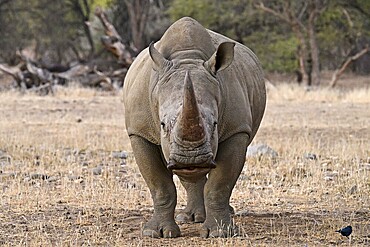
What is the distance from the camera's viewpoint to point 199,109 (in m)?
6.16

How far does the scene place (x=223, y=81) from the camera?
7.00 m

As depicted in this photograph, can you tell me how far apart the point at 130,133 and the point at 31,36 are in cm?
3464

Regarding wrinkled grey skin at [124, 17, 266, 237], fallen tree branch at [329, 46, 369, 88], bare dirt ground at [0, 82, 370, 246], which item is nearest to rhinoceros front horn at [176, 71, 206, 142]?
wrinkled grey skin at [124, 17, 266, 237]

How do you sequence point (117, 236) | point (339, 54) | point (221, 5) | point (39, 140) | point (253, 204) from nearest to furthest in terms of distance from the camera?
point (117, 236), point (253, 204), point (39, 140), point (221, 5), point (339, 54)

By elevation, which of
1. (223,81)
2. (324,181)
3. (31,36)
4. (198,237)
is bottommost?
(31,36)

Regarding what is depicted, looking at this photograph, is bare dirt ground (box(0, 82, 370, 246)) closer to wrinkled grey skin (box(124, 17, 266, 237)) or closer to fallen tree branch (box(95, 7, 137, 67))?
wrinkled grey skin (box(124, 17, 266, 237))

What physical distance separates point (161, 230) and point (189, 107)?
1.64 metres

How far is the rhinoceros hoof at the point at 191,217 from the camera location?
26.9ft

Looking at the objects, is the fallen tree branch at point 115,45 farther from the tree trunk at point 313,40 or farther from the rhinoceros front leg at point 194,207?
the rhinoceros front leg at point 194,207

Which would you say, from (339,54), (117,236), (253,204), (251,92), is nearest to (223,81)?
(251,92)

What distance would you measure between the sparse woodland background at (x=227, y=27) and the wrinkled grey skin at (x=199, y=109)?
904 inches

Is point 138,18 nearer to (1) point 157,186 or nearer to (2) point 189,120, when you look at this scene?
(1) point 157,186

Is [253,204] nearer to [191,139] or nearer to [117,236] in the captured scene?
[117,236]

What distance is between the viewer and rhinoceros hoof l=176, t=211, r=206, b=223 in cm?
820
